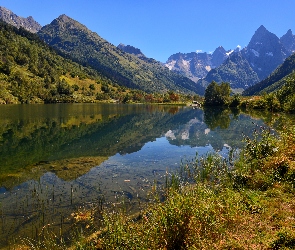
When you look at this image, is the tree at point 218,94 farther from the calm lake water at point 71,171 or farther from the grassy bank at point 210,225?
the grassy bank at point 210,225

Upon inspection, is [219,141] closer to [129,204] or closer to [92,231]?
[129,204]

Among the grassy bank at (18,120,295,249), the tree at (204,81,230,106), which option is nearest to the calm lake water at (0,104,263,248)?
the grassy bank at (18,120,295,249)

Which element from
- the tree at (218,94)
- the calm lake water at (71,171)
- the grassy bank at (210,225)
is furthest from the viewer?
the tree at (218,94)

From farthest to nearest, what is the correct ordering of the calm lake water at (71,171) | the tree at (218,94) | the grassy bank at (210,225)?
the tree at (218,94), the calm lake water at (71,171), the grassy bank at (210,225)

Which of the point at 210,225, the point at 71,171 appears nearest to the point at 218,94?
the point at 71,171

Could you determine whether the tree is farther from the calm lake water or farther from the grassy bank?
the grassy bank

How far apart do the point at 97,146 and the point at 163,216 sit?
3034 cm

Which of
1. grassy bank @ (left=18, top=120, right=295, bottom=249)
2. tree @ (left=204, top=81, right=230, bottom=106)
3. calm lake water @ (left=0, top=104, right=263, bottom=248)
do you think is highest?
tree @ (left=204, top=81, right=230, bottom=106)

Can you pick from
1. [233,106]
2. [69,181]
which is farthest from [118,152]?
[233,106]

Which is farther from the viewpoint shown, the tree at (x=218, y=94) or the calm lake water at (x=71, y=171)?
the tree at (x=218, y=94)

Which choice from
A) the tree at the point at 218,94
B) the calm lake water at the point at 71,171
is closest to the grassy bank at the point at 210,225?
the calm lake water at the point at 71,171

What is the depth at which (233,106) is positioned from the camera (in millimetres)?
159875

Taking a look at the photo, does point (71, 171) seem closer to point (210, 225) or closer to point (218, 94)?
point (210, 225)

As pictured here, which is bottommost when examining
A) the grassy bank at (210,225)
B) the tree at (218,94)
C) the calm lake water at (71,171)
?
the calm lake water at (71,171)
